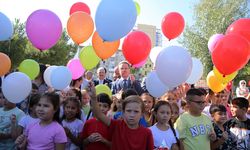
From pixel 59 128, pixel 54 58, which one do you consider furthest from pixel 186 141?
pixel 54 58

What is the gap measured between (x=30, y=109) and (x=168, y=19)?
3545mm

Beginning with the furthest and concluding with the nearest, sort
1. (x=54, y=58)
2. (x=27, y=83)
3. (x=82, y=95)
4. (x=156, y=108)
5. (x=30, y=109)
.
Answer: (x=54, y=58)
(x=82, y=95)
(x=27, y=83)
(x=30, y=109)
(x=156, y=108)

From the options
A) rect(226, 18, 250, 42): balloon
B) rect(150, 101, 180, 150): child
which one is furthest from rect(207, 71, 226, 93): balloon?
rect(150, 101, 180, 150): child

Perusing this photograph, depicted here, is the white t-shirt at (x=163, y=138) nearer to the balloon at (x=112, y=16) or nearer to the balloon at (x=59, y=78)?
the balloon at (x=112, y=16)

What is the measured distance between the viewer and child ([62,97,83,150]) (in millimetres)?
3535

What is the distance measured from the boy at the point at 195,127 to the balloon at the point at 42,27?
7.92ft

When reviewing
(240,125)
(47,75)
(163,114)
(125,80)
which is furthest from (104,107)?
(125,80)

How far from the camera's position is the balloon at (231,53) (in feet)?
13.6

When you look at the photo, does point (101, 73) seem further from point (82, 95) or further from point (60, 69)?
point (82, 95)

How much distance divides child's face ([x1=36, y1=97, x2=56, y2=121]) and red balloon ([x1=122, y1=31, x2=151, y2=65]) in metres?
2.12

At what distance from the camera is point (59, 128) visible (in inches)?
120

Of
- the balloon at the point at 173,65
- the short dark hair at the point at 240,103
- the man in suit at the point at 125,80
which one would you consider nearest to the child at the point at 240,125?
the short dark hair at the point at 240,103

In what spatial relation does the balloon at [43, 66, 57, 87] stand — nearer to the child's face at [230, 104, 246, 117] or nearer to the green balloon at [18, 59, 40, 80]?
the green balloon at [18, 59, 40, 80]

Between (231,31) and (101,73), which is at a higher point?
(231,31)
